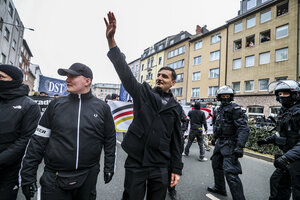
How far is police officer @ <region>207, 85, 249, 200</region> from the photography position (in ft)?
9.64

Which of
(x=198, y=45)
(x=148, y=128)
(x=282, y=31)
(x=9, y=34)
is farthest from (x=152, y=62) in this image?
(x=148, y=128)

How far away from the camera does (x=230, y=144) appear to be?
3248 mm

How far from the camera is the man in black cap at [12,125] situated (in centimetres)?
191

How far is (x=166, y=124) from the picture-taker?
6.36ft

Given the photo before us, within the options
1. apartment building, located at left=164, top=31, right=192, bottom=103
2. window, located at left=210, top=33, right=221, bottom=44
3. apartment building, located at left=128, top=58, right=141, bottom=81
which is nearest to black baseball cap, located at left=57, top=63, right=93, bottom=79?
window, located at left=210, top=33, right=221, bottom=44

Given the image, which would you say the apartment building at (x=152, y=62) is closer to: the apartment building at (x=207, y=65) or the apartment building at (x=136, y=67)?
the apartment building at (x=136, y=67)

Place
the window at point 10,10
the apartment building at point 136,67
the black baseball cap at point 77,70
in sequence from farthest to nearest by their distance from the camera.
Result: the apartment building at point 136,67 → the window at point 10,10 → the black baseball cap at point 77,70

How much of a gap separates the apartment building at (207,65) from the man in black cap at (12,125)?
77.1 feet

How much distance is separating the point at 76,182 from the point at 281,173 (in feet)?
10.7

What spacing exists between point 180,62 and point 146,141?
3156 centimetres

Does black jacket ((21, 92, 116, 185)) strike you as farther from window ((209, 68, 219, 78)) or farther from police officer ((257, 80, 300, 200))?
window ((209, 68, 219, 78))

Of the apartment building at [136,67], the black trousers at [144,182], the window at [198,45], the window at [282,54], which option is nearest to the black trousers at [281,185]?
the black trousers at [144,182]

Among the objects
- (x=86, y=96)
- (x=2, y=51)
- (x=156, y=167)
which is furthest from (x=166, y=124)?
(x=2, y=51)

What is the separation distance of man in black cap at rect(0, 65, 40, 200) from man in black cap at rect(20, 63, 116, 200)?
345mm
